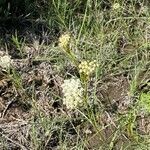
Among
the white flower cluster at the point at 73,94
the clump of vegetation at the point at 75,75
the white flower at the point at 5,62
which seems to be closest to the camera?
the white flower cluster at the point at 73,94

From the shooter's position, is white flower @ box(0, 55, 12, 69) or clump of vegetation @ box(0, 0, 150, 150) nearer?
clump of vegetation @ box(0, 0, 150, 150)

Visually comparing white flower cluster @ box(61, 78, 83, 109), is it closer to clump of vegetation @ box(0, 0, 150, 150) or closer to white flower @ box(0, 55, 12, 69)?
clump of vegetation @ box(0, 0, 150, 150)

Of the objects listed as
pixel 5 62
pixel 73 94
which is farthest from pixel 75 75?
pixel 73 94

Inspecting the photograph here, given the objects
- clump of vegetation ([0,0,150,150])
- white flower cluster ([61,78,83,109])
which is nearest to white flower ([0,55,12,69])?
clump of vegetation ([0,0,150,150])

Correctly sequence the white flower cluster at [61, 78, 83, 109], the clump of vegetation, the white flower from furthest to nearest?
the white flower → the clump of vegetation → the white flower cluster at [61, 78, 83, 109]

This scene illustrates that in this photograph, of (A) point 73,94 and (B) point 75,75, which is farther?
(B) point 75,75

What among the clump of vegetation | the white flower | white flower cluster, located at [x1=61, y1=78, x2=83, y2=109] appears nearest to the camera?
white flower cluster, located at [x1=61, y1=78, x2=83, y2=109]

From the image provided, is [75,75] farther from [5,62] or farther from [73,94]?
[73,94]

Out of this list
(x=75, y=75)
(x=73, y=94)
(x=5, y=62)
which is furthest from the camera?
(x=75, y=75)

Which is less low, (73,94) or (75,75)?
(73,94)

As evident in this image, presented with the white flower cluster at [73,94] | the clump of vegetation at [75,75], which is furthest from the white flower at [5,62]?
the white flower cluster at [73,94]

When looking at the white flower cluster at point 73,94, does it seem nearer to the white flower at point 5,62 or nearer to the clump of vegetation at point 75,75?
the clump of vegetation at point 75,75

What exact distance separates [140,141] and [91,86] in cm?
54

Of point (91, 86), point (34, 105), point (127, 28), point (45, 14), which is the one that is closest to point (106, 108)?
point (91, 86)
